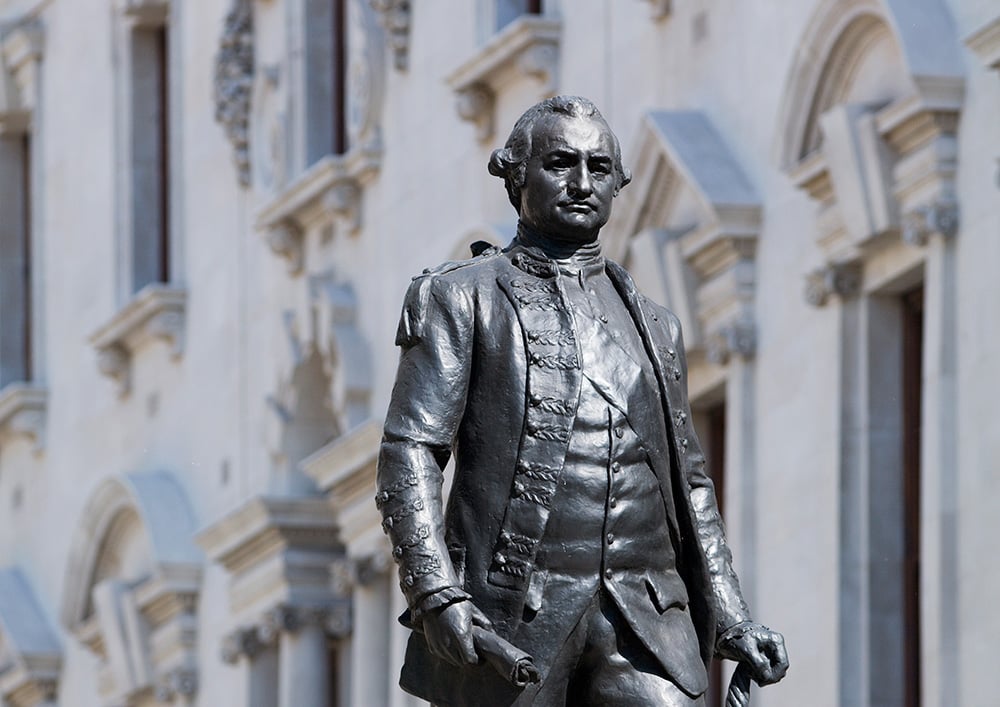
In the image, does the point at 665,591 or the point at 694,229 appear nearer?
the point at 665,591

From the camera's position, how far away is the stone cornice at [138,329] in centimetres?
3381

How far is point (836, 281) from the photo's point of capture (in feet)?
72.7

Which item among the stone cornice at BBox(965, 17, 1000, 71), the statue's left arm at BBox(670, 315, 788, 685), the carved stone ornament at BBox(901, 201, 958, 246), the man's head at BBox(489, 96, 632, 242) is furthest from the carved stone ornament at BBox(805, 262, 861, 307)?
the man's head at BBox(489, 96, 632, 242)

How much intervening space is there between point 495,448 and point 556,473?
0.20 m

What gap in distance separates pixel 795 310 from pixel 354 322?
7623 mm

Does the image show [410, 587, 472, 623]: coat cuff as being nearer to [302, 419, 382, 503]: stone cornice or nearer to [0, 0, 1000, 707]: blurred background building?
[0, 0, 1000, 707]: blurred background building

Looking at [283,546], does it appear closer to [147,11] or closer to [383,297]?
[383,297]

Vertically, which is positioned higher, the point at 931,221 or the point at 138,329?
the point at 138,329

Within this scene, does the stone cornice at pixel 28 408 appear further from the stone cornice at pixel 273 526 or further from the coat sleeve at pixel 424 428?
the coat sleeve at pixel 424 428

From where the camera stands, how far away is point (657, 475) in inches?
475

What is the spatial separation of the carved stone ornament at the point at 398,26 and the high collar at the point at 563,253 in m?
17.4

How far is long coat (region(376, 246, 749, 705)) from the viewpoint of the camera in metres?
11.8

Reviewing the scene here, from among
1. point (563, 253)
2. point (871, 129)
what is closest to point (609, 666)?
point (563, 253)

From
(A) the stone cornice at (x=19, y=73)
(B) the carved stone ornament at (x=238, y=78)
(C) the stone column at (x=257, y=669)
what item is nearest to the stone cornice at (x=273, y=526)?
(C) the stone column at (x=257, y=669)
